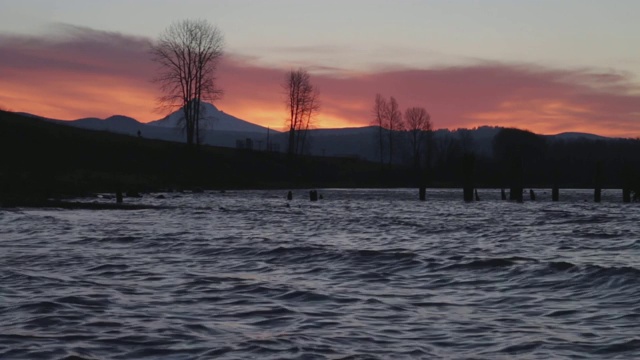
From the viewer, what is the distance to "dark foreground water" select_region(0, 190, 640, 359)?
322 inches

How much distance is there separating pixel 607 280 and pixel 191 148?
229 ft

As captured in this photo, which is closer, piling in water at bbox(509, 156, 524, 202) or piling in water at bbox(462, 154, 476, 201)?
piling in water at bbox(462, 154, 476, 201)

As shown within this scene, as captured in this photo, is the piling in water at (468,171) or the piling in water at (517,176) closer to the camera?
the piling in water at (468,171)

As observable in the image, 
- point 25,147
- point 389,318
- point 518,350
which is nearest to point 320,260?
point 389,318

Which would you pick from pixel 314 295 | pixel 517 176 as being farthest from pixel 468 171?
pixel 314 295

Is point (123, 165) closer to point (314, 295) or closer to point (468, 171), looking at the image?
point (468, 171)

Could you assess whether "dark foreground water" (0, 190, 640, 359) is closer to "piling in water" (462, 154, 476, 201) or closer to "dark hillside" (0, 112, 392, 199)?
"piling in water" (462, 154, 476, 201)

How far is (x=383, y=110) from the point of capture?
130 metres

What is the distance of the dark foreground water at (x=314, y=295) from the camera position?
8.18m

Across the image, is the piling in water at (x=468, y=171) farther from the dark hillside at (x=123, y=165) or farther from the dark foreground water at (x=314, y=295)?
the dark foreground water at (x=314, y=295)

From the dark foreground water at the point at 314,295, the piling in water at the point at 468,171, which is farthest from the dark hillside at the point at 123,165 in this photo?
the dark foreground water at the point at 314,295

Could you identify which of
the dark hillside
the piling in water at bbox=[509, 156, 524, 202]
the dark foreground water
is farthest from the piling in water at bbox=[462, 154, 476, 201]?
the dark foreground water

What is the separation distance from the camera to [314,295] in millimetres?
11578

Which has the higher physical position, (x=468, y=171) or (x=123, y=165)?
(x=123, y=165)
